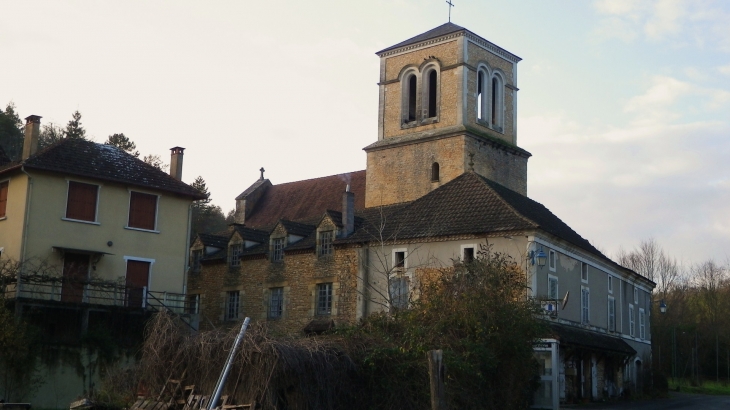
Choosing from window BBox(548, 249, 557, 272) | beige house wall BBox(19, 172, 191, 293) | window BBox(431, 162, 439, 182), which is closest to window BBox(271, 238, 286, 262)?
beige house wall BBox(19, 172, 191, 293)

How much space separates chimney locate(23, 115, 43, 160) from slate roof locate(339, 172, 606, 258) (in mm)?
12051

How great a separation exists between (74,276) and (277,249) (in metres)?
10.8

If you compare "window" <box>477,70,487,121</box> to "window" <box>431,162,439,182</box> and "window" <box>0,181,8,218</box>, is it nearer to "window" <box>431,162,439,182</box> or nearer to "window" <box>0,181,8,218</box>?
"window" <box>431,162,439,182</box>

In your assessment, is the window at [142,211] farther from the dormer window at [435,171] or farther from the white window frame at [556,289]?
the white window frame at [556,289]

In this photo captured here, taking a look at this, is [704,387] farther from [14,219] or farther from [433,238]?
[14,219]

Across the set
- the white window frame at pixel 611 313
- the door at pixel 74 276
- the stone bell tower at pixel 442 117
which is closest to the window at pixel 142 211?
the door at pixel 74 276

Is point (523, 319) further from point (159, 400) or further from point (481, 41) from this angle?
point (481, 41)

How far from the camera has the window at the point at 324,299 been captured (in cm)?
3450

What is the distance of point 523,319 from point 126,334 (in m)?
13.3

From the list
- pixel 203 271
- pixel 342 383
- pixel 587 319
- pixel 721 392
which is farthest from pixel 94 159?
pixel 721 392

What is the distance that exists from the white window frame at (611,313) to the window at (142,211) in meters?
19.2

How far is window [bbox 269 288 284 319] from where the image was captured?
36.4 meters

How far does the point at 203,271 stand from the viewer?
40.8 meters

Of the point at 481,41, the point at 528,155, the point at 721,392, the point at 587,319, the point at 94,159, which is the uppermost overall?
the point at 481,41
